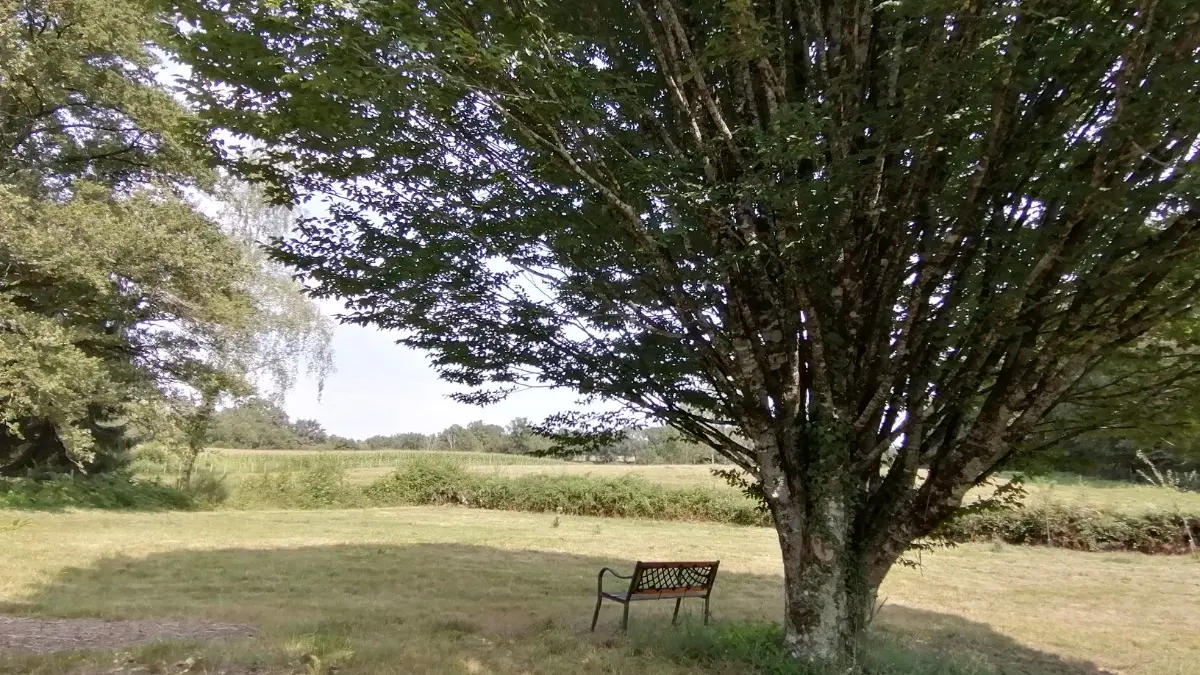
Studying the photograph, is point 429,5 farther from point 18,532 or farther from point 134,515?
point 134,515

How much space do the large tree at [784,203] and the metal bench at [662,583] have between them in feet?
5.50

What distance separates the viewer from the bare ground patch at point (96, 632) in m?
5.26

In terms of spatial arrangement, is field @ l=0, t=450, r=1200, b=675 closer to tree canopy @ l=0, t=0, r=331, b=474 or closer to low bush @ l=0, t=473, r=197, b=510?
low bush @ l=0, t=473, r=197, b=510

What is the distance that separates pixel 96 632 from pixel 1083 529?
19640 millimetres

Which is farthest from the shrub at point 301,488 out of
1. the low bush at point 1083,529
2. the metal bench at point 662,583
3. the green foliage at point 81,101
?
the low bush at point 1083,529

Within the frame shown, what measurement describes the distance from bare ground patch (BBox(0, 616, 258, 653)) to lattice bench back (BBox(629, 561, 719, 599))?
3420mm

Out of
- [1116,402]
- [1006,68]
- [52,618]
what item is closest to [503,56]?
[1006,68]

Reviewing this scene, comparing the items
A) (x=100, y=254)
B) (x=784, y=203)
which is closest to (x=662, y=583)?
(x=784, y=203)

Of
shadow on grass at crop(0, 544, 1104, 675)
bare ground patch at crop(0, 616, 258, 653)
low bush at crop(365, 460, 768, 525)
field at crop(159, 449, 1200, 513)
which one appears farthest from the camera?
low bush at crop(365, 460, 768, 525)

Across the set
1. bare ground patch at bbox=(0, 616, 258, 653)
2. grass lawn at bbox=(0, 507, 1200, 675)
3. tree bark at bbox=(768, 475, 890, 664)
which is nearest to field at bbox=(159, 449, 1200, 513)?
grass lawn at bbox=(0, 507, 1200, 675)

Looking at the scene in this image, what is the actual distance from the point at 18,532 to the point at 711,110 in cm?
1415

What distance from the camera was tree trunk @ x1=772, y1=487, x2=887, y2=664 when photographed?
4.77 m

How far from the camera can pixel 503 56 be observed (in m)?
3.31

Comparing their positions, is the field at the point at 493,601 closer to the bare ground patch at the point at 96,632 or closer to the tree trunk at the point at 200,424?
the bare ground patch at the point at 96,632
